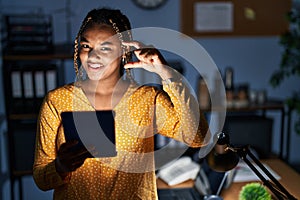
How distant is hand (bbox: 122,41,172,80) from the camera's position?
38.7 inches

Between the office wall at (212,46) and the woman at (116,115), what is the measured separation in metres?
1.92

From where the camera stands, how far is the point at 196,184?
178 cm

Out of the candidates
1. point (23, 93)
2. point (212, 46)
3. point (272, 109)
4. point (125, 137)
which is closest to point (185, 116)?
point (125, 137)

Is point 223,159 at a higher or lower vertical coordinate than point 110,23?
lower

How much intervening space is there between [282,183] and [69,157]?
1259mm

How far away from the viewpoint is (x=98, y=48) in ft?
3.13

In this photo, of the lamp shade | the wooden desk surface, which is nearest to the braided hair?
the lamp shade

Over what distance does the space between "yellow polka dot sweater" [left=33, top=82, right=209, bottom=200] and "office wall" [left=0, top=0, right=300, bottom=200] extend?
1.92 m

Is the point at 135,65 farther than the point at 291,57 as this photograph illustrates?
No

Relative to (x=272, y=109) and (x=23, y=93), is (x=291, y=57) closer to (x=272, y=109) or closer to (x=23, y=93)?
(x=272, y=109)

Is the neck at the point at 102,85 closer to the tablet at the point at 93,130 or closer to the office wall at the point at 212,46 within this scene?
the tablet at the point at 93,130

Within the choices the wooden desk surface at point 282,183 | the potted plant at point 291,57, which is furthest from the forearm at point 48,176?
the potted plant at point 291,57

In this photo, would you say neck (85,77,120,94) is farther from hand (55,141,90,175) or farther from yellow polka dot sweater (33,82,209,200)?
hand (55,141,90,175)

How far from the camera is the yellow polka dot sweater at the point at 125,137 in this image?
39.6 inches
